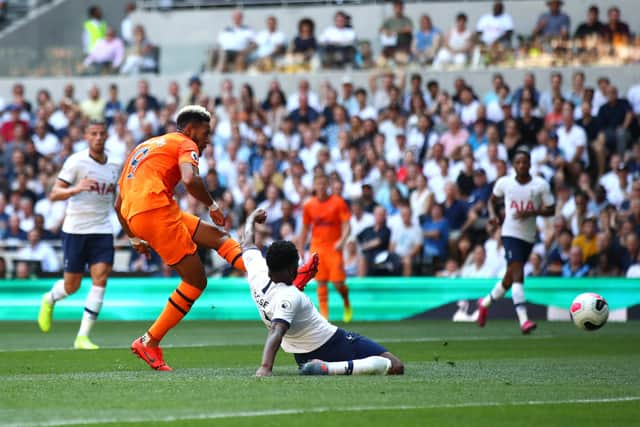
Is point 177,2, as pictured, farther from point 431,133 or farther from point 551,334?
point 551,334

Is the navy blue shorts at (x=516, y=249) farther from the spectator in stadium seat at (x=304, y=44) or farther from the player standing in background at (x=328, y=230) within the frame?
the spectator in stadium seat at (x=304, y=44)

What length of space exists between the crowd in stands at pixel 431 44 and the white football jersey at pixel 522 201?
9567 mm

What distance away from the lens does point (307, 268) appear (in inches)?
459

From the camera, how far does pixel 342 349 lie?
11367 mm

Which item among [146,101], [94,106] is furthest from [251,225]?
[94,106]

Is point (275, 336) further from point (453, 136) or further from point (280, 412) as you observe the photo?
point (453, 136)

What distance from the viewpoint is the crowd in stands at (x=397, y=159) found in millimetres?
23656

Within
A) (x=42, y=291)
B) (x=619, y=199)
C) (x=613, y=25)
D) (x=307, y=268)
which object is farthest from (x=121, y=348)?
(x=613, y=25)

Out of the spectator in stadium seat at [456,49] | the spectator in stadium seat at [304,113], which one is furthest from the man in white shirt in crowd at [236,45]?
the spectator in stadium seat at [456,49]

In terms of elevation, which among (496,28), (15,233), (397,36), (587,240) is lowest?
(15,233)

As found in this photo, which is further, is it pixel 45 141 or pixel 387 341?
pixel 45 141

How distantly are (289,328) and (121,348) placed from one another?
518 cm

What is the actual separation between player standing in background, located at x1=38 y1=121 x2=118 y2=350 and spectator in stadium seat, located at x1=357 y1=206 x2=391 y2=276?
8605mm

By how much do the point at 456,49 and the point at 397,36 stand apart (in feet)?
4.42
